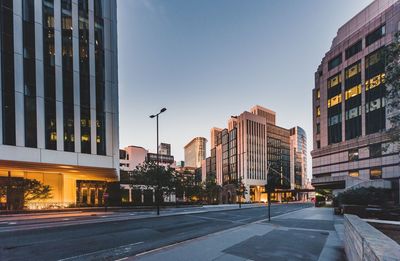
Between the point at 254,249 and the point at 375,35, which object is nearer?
the point at 254,249

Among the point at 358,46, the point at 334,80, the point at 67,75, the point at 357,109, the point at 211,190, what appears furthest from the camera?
the point at 211,190

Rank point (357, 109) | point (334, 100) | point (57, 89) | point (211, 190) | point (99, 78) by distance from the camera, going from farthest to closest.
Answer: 1. point (211, 190)
2. point (334, 100)
3. point (357, 109)
4. point (99, 78)
5. point (57, 89)

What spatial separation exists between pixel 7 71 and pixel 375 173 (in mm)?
54268

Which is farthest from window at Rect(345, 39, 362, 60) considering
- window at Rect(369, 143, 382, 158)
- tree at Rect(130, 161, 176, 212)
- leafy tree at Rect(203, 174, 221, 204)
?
leafy tree at Rect(203, 174, 221, 204)

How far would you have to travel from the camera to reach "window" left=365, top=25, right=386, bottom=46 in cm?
4608

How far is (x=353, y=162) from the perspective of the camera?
164ft

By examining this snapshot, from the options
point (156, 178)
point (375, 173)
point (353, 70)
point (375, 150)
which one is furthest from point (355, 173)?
point (156, 178)

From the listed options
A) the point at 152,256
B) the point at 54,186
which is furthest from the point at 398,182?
the point at 54,186

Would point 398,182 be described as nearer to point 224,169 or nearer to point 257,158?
point 257,158

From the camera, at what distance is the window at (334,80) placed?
5578cm

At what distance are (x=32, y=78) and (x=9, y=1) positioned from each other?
7954mm

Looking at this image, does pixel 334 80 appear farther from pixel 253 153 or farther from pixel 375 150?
pixel 253 153

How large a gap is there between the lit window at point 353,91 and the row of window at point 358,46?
6.86m

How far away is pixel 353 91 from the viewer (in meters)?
51.4
